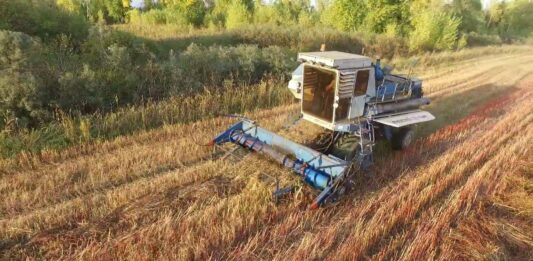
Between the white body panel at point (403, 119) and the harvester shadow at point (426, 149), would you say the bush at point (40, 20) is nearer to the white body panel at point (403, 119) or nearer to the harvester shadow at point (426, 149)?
the white body panel at point (403, 119)

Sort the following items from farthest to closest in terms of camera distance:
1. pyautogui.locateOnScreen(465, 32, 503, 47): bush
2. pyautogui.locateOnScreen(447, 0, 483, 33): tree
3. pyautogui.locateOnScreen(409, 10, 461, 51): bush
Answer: pyautogui.locateOnScreen(447, 0, 483, 33): tree < pyautogui.locateOnScreen(465, 32, 503, 47): bush < pyautogui.locateOnScreen(409, 10, 461, 51): bush

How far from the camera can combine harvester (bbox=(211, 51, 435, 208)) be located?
586 centimetres

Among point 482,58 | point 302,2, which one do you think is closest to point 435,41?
point 482,58

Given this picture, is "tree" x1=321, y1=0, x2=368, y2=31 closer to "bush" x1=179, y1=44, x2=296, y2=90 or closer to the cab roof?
"bush" x1=179, y1=44, x2=296, y2=90

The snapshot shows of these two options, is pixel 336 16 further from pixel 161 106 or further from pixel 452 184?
pixel 452 184

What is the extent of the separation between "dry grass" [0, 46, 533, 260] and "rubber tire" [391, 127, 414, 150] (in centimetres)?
19

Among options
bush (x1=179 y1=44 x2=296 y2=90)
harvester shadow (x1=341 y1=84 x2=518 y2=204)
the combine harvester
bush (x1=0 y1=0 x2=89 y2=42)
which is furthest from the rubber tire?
bush (x1=0 y1=0 x2=89 y2=42)

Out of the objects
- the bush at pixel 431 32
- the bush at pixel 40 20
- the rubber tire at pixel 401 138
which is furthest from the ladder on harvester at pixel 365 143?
the bush at pixel 431 32

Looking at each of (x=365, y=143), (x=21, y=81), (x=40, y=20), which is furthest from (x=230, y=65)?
(x=365, y=143)

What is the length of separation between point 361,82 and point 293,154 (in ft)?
6.19

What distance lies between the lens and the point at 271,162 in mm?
6609

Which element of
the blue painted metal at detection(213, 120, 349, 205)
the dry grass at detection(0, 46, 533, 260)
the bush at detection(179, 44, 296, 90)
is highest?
the bush at detection(179, 44, 296, 90)

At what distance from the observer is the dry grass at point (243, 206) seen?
4.57 metres

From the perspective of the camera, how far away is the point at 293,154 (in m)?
6.36
